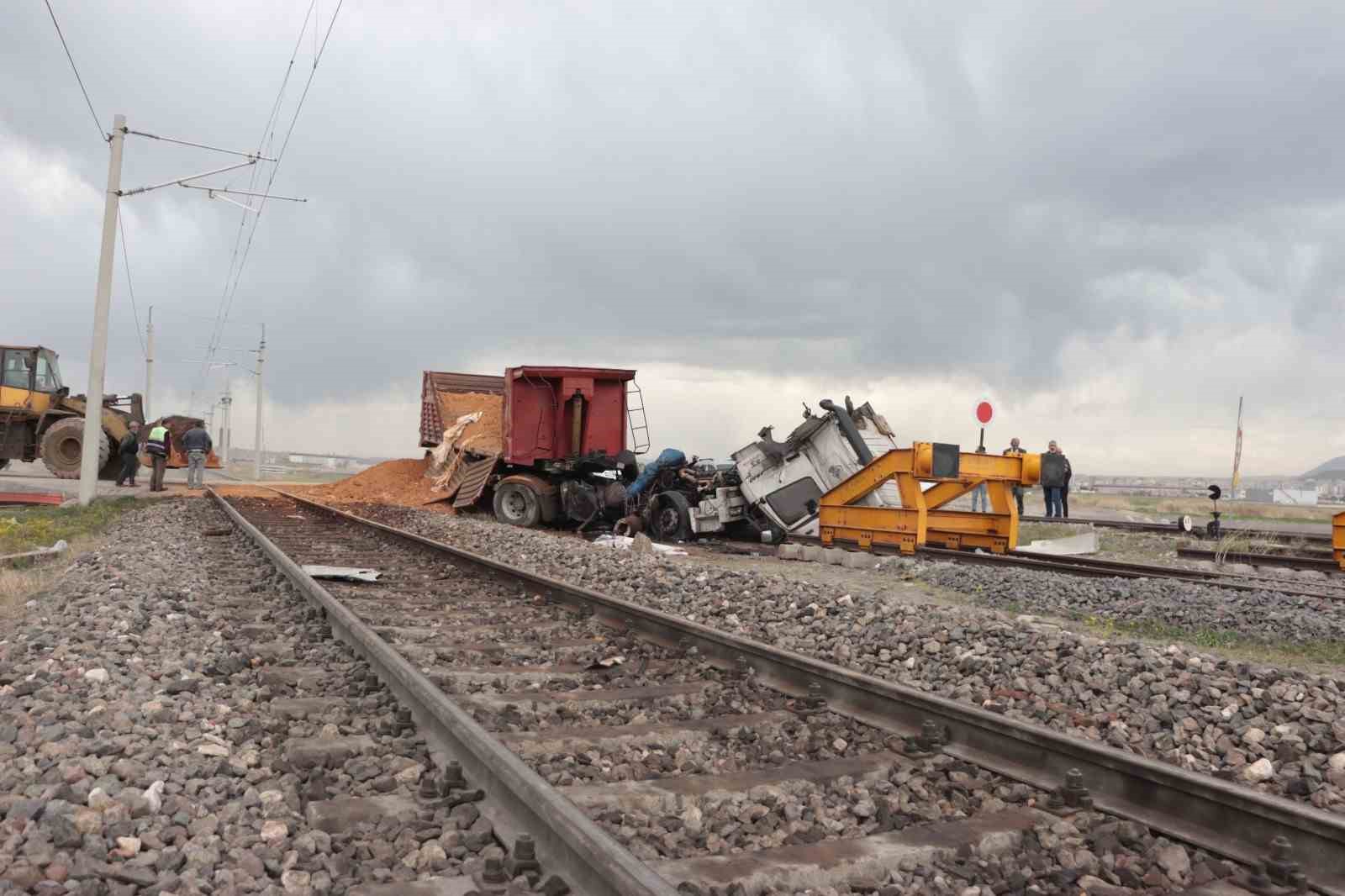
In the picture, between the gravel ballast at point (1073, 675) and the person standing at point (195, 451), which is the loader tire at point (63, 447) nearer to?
the person standing at point (195, 451)

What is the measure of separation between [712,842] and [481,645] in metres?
2.85

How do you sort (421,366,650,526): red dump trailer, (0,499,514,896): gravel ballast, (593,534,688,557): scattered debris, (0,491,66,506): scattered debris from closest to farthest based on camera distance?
(0,499,514,896): gravel ballast → (593,534,688,557): scattered debris → (421,366,650,526): red dump trailer → (0,491,66,506): scattered debris

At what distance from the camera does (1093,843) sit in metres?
3.03

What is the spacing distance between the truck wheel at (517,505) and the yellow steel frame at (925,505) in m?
6.02

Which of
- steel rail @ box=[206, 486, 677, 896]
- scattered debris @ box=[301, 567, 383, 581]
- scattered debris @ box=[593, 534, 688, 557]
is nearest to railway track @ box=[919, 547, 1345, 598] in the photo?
scattered debris @ box=[593, 534, 688, 557]

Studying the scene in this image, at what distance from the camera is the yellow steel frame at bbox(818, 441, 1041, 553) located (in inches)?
416

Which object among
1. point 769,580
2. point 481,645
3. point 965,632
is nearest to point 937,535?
point 769,580

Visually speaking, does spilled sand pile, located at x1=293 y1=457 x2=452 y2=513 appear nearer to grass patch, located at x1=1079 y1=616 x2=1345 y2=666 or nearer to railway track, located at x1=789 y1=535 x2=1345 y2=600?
railway track, located at x1=789 y1=535 x2=1345 y2=600

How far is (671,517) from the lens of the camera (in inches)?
553

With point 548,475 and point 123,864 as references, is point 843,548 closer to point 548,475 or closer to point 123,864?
point 548,475

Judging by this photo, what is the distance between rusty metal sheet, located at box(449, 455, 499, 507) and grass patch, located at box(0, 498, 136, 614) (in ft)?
19.5

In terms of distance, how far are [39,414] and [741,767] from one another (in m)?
27.0

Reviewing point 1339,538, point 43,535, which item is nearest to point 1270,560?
point 1339,538

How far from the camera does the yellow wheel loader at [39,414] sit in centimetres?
2391
